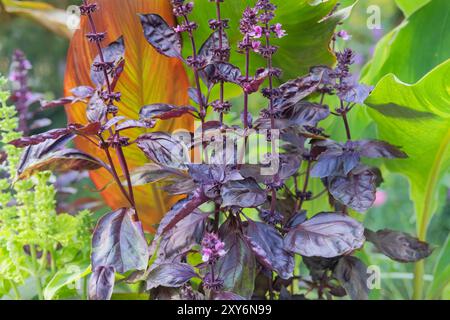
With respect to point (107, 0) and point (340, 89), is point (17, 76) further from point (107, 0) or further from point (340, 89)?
point (340, 89)

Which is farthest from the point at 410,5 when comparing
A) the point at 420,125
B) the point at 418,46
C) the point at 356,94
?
the point at 356,94

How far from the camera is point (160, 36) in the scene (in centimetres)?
84

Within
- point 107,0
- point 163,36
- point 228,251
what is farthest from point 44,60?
point 228,251

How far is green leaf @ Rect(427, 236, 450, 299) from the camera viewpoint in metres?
1.11

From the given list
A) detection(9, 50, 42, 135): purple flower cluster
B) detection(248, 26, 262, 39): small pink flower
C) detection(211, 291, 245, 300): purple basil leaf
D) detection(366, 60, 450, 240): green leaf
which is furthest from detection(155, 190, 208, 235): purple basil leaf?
detection(9, 50, 42, 135): purple flower cluster

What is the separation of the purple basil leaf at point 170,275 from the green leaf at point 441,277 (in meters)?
0.58

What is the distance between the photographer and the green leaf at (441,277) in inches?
43.8

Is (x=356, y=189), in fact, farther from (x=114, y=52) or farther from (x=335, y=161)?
(x=114, y=52)

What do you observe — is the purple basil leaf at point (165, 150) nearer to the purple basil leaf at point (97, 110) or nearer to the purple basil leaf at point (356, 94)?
the purple basil leaf at point (97, 110)

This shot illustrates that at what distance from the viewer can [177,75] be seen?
1.01 meters

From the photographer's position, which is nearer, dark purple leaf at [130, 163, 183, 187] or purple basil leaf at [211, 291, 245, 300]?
purple basil leaf at [211, 291, 245, 300]

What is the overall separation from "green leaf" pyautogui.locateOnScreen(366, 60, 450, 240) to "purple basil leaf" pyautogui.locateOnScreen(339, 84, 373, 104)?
0.03m

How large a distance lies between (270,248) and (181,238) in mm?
122

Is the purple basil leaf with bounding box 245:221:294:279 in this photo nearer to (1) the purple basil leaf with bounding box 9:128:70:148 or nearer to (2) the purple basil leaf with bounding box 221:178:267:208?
(2) the purple basil leaf with bounding box 221:178:267:208
